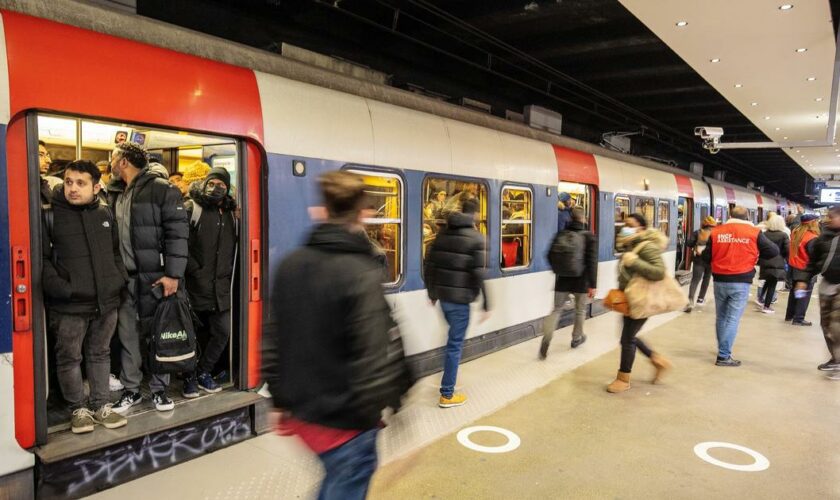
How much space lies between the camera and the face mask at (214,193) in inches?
144

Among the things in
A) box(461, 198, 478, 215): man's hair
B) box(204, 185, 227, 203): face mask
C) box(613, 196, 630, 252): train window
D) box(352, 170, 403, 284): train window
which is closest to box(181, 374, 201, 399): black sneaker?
box(204, 185, 227, 203): face mask

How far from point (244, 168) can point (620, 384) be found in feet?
11.5

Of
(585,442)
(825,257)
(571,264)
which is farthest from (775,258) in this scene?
(585,442)

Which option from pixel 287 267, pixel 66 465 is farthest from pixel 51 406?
pixel 287 267

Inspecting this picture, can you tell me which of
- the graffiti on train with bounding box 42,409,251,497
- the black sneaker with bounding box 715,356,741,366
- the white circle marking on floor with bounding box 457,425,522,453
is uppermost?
the graffiti on train with bounding box 42,409,251,497

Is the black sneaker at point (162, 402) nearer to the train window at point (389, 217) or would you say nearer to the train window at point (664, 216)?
the train window at point (389, 217)

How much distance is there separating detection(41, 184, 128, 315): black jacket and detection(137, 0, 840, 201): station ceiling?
7.64 ft

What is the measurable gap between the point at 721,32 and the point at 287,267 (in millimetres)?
5889

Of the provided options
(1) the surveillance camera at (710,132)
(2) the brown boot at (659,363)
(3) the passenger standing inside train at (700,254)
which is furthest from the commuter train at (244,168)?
(1) the surveillance camera at (710,132)

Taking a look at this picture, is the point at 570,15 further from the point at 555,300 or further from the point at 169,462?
the point at 169,462

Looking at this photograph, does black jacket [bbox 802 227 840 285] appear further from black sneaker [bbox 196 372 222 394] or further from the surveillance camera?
black sneaker [bbox 196 372 222 394]

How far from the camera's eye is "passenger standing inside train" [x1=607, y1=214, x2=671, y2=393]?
4547 mm

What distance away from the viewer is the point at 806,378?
17.4ft

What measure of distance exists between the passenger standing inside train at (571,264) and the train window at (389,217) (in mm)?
2006
